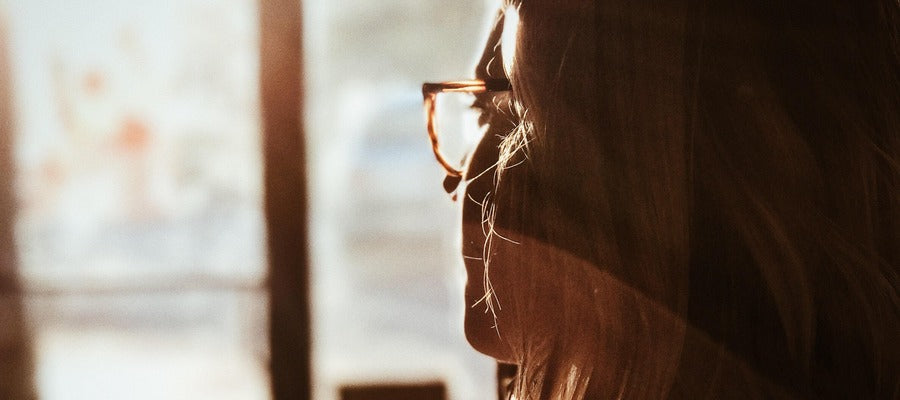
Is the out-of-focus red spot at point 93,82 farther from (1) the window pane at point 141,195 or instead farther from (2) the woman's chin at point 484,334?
(2) the woman's chin at point 484,334

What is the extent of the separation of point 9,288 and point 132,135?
0.58 m

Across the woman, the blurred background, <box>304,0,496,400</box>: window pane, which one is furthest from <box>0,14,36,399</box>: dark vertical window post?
the woman

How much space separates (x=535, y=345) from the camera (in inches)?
25.5

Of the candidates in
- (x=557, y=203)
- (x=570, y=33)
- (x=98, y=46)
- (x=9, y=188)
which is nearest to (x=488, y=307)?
(x=557, y=203)

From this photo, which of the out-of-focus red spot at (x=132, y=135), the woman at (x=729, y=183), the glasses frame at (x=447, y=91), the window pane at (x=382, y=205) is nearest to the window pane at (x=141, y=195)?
the out-of-focus red spot at (x=132, y=135)

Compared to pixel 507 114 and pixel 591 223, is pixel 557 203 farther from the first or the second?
pixel 507 114

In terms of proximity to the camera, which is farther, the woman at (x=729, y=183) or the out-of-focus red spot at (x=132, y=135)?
the out-of-focus red spot at (x=132, y=135)

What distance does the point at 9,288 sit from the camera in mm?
1962

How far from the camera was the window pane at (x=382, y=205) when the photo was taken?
194 cm

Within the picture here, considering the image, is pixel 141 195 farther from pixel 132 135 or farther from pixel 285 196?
pixel 285 196

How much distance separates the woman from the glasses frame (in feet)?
0.36

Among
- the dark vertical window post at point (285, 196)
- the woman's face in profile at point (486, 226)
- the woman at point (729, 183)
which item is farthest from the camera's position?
the dark vertical window post at point (285, 196)

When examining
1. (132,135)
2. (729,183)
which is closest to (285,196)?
(132,135)

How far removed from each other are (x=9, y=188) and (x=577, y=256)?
194cm
